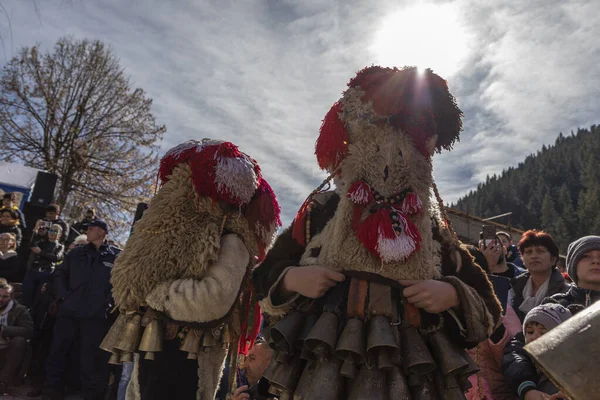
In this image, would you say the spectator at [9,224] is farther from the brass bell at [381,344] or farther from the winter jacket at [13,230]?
the brass bell at [381,344]

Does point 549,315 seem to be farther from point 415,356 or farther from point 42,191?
point 42,191

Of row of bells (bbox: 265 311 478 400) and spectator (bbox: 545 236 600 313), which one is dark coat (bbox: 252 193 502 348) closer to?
row of bells (bbox: 265 311 478 400)

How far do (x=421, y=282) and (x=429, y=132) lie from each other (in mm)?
624

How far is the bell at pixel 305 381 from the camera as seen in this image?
4.87 ft

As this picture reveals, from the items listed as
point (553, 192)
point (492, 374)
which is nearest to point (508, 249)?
point (492, 374)

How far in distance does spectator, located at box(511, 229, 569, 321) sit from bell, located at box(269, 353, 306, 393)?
2449mm

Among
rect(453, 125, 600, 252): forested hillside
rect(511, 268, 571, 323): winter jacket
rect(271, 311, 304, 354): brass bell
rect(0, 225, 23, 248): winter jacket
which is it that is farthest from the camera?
rect(453, 125, 600, 252): forested hillside

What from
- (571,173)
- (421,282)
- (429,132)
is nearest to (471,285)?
(421,282)

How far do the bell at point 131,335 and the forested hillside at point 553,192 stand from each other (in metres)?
55.6

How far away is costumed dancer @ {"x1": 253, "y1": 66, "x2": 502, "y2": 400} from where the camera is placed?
1459 millimetres

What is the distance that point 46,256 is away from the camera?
257 inches

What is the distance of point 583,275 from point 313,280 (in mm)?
2026

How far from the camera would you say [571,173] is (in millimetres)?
79250

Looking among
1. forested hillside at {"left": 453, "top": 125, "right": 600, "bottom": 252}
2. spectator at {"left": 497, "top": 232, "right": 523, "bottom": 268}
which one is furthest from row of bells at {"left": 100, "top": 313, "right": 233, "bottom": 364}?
forested hillside at {"left": 453, "top": 125, "right": 600, "bottom": 252}
